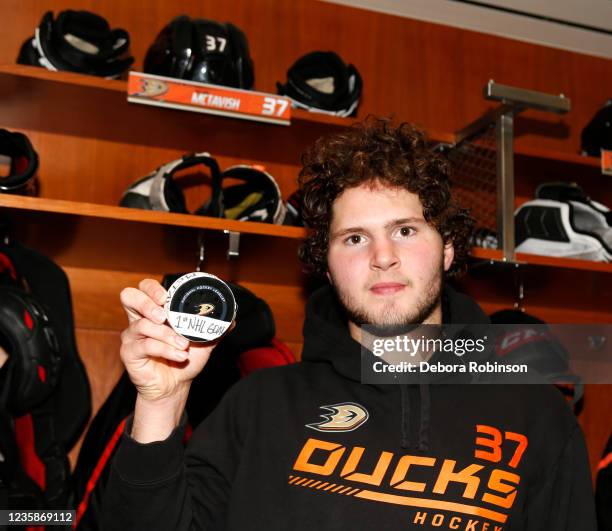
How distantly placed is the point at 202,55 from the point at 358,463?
37.8 inches

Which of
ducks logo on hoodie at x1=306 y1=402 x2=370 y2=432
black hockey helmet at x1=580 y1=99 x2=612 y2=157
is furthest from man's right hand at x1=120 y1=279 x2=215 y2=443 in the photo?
black hockey helmet at x1=580 y1=99 x2=612 y2=157

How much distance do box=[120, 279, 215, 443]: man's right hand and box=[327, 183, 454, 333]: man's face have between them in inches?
13.4

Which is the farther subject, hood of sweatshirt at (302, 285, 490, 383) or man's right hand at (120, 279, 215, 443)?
hood of sweatshirt at (302, 285, 490, 383)

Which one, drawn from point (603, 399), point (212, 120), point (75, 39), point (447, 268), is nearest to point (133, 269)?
point (212, 120)

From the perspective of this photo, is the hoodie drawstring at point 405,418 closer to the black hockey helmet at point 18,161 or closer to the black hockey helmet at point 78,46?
the black hockey helmet at point 18,161

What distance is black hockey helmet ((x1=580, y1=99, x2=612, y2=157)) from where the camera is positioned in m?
2.08

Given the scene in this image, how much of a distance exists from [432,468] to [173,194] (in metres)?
0.80

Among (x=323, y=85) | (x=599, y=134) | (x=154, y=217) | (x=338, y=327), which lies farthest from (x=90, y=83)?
(x=599, y=134)

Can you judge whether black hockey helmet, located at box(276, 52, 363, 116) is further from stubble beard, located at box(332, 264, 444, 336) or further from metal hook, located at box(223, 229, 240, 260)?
stubble beard, located at box(332, 264, 444, 336)

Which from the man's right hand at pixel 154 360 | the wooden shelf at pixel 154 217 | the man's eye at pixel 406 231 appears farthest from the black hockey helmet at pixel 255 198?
the man's right hand at pixel 154 360

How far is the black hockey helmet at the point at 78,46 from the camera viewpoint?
1.60m

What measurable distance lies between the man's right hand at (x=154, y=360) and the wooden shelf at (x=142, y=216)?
499 millimetres

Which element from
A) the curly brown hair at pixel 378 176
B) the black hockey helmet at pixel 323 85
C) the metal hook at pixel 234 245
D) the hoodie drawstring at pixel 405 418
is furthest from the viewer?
the black hockey helmet at pixel 323 85

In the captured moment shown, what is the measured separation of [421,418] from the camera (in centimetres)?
117
